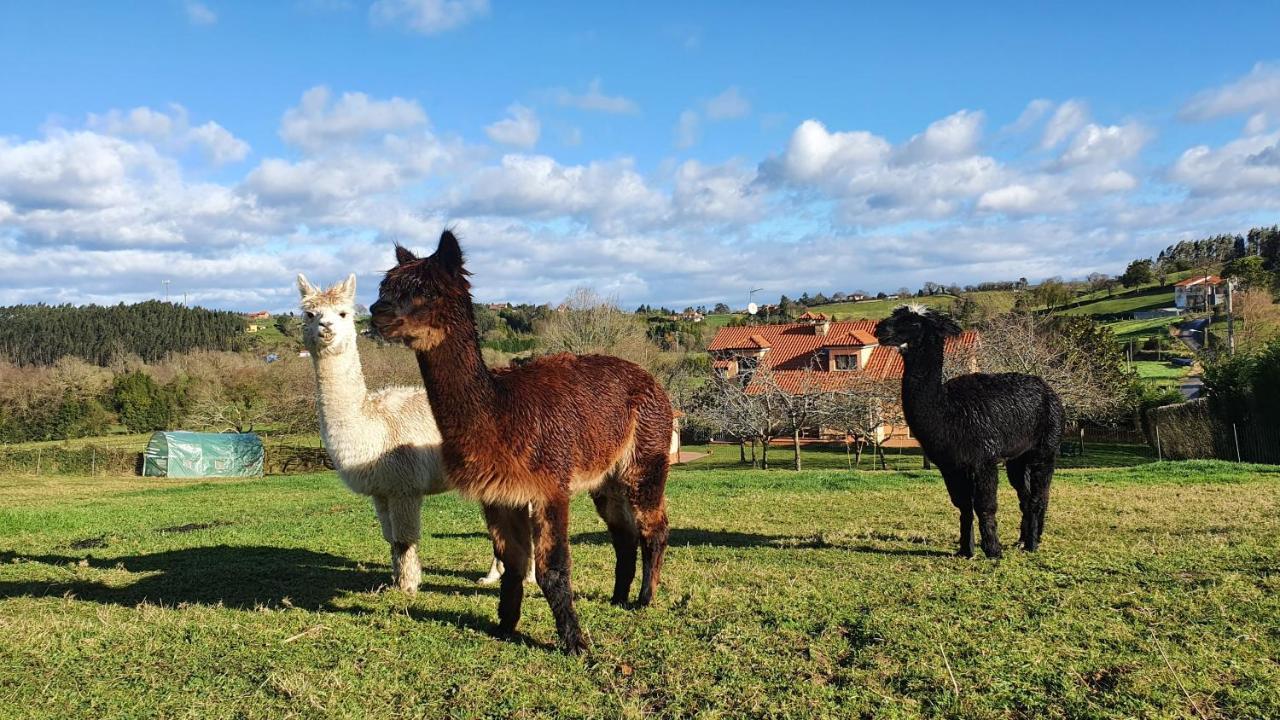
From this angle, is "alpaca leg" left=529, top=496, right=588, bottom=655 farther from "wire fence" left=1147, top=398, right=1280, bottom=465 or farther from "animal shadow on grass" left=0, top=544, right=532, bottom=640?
"wire fence" left=1147, top=398, right=1280, bottom=465

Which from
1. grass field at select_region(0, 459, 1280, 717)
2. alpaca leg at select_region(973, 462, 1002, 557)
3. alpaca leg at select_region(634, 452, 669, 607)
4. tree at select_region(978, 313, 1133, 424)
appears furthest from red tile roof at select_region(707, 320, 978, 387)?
alpaca leg at select_region(634, 452, 669, 607)

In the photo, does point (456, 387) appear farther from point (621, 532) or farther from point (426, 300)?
point (621, 532)

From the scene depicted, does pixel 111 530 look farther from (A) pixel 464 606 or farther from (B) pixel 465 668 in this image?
(B) pixel 465 668

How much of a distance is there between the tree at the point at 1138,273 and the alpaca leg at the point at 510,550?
11174cm

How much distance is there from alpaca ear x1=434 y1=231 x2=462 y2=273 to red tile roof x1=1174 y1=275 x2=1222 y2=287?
87.1m

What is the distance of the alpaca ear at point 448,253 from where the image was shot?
4875mm

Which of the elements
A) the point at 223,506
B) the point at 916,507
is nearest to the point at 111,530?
the point at 223,506

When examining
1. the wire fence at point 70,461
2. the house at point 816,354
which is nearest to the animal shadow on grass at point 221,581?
the wire fence at point 70,461

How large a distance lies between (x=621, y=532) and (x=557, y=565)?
4.38ft

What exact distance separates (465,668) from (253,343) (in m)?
93.4

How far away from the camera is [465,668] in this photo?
4988 mm

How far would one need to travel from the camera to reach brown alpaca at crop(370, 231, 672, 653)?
4.79 meters

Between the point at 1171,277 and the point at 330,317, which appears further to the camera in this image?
the point at 1171,277

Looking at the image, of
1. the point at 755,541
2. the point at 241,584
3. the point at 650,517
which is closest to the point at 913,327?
the point at 755,541
